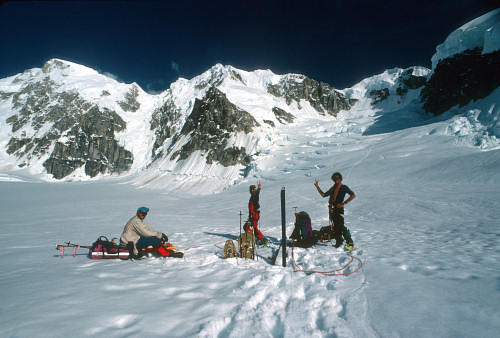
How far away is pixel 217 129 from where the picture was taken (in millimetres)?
71312

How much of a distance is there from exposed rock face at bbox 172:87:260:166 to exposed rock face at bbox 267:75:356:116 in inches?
1501

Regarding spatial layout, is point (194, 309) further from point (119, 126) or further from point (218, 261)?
point (119, 126)

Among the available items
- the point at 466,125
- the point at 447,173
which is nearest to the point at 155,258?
the point at 447,173

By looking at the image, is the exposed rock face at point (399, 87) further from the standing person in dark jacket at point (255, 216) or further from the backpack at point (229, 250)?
the backpack at point (229, 250)

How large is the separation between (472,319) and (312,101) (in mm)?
109073

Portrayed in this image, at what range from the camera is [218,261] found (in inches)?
221

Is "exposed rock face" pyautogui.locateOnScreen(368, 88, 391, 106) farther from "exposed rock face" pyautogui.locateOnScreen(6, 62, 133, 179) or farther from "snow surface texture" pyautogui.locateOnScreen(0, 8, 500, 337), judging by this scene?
"exposed rock face" pyautogui.locateOnScreen(6, 62, 133, 179)

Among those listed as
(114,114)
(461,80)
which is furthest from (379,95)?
(114,114)

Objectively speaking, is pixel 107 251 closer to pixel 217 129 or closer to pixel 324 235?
pixel 324 235

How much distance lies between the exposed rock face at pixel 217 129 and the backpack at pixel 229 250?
51.8 m

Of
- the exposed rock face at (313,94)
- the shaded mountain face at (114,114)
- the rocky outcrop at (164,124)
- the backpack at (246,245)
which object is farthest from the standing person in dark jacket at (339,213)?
the rocky outcrop at (164,124)

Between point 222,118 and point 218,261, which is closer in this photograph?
point 218,261

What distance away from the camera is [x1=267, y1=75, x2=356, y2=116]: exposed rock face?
102688 mm

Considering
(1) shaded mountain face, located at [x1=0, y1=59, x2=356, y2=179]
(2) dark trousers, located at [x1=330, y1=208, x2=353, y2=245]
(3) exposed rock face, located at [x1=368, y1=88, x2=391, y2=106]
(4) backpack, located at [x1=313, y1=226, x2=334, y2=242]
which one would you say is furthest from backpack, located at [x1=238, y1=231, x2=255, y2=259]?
(3) exposed rock face, located at [x1=368, y1=88, x2=391, y2=106]
